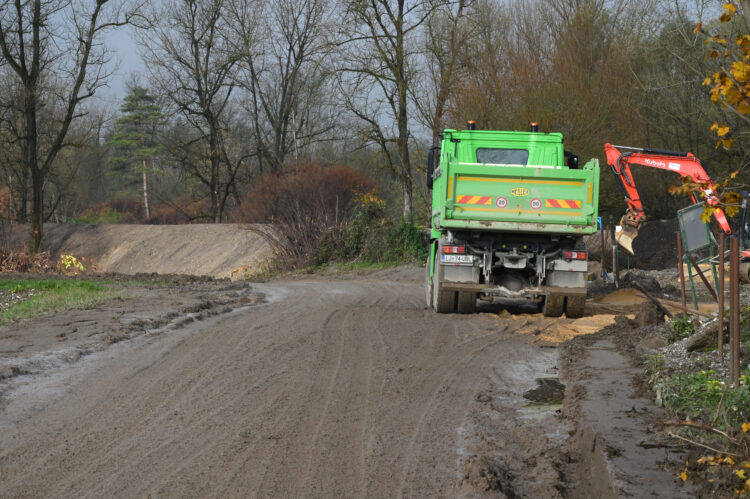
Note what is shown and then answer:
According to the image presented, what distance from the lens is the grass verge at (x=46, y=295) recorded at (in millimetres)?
13914

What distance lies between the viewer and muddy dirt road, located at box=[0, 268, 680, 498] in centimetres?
519

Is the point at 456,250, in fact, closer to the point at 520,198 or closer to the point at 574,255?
the point at 520,198

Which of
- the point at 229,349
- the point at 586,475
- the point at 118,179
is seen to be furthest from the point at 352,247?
the point at 118,179

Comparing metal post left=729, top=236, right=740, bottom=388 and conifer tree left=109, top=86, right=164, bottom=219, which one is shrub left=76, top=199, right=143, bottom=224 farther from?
metal post left=729, top=236, right=740, bottom=388

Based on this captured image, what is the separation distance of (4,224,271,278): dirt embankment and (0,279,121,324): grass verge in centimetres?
1068

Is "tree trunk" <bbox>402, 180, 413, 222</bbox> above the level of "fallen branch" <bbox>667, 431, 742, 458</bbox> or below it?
above

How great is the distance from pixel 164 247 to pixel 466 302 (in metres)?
25.8

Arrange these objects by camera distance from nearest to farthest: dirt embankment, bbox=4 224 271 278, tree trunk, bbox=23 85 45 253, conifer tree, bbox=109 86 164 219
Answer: tree trunk, bbox=23 85 45 253
dirt embankment, bbox=4 224 271 278
conifer tree, bbox=109 86 164 219

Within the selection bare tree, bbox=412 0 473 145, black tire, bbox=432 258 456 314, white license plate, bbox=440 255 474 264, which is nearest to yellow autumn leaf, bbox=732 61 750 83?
white license plate, bbox=440 255 474 264

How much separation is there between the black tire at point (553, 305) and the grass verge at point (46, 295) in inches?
308

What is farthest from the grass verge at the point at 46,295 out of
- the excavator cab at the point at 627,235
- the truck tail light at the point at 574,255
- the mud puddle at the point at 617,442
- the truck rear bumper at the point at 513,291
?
the excavator cab at the point at 627,235

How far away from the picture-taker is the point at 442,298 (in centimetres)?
1428

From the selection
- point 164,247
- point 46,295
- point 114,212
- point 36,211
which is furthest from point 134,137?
point 46,295

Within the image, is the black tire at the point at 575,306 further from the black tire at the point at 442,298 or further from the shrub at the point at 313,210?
the shrub at the point at 313,210
